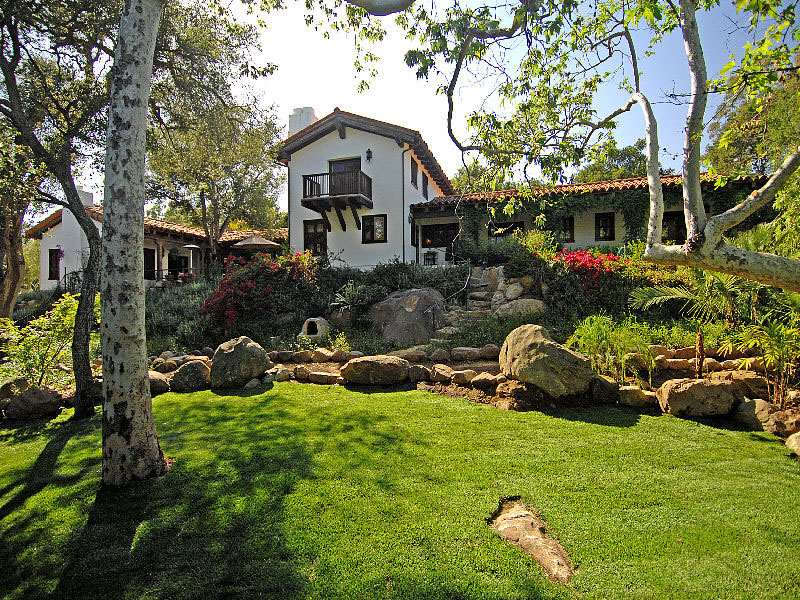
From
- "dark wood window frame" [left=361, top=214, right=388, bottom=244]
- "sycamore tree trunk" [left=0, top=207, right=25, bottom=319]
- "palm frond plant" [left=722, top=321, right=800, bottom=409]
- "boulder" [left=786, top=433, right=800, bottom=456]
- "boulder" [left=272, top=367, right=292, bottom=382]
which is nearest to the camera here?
"boulder" [left=786, top=433, right=800, bottom=456]

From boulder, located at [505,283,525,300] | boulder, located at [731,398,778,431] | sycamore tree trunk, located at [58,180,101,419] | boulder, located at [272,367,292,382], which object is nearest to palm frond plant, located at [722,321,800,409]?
boulder, located at [731,398,778,431]

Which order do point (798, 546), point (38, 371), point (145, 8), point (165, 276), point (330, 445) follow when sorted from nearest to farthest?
Answer: 1. point (798, 546)
2. point (145, 8)
3. point (330, 445)
4. point (38, 371)
5. point (165, 276)

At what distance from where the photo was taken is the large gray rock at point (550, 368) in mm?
5516

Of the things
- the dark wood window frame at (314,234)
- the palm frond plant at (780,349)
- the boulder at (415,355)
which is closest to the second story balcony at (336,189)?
the dark wood window frame at (314,234)

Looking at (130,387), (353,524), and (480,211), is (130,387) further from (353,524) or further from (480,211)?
(480,211)

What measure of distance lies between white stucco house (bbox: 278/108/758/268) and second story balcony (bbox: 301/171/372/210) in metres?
0.04

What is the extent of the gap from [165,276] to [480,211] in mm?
17552

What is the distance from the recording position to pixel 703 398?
5.13 meters

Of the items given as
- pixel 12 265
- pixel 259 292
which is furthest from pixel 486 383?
pixel 12 265

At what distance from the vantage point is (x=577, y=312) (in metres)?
9.95

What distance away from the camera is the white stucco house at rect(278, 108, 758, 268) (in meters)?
17.7

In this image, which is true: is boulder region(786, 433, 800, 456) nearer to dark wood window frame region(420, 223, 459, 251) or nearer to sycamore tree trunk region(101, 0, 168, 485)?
sycamore tree trunk region(101, 0, 168, 485)

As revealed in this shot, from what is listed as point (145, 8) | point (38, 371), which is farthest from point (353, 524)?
point (38, 371)

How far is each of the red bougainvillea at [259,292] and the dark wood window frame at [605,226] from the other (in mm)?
12672
